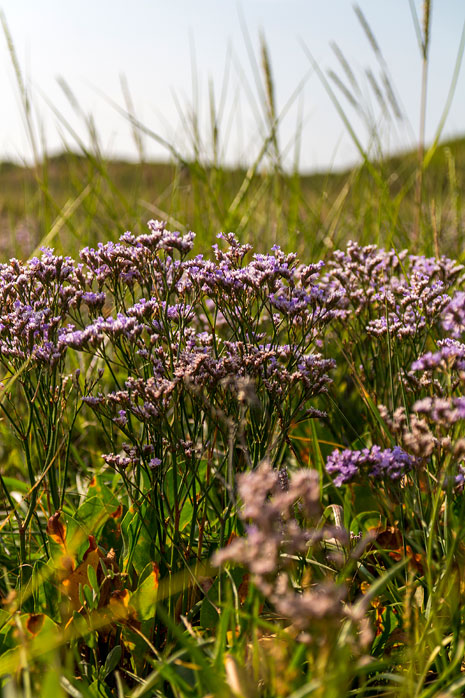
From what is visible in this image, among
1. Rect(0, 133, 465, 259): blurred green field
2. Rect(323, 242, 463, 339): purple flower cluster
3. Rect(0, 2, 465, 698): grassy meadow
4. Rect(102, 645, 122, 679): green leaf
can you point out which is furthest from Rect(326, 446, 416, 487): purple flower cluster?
Rect(0, 133, 465, 259): blurred green field

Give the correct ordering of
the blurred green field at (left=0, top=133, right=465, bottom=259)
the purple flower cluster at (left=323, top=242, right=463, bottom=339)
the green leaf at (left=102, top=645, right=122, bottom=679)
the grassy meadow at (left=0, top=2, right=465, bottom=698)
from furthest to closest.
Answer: the blurred green field at (left=0, top=133, right=465, bottom=259) → the purple flower cluster at (left=323, top=242, right=463, bottom=339) → the green leaf at (left=102, top=645, right=122, bottom=679) → the grassy meadow at (left=0, top=2, right=465, bottom=698)

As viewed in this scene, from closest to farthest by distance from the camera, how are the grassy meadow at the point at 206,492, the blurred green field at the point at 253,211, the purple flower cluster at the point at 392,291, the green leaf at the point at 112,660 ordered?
1. the grassy meadow at the point at 206,492
2. the green leaf at the point at 112,660
3. the purple flower cluster at the point at 392,291
4. the blurred green field at the point at 253,211

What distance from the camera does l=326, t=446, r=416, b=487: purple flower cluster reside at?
1.70 m

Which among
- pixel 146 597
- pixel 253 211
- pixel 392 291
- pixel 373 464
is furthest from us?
pixel 253 211

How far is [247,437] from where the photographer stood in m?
2.11

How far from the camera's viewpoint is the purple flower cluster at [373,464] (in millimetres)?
1695

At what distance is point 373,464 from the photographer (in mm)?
1746

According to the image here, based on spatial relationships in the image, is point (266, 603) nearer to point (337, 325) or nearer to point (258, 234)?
point (337, 325)

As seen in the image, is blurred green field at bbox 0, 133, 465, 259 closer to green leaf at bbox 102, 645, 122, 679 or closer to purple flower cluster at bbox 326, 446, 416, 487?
purple flower cluster at bbox 326, 446, 416, 487

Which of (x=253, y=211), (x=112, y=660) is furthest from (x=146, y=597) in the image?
(x=253, y=211)

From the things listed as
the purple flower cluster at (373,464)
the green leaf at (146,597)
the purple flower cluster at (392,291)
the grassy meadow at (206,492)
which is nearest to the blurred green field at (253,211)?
the purple flower cluster at (392,291)

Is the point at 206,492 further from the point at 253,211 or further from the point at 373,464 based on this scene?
the point at 253,211

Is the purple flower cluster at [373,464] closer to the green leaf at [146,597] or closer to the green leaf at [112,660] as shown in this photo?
the green leaf at [146,597]

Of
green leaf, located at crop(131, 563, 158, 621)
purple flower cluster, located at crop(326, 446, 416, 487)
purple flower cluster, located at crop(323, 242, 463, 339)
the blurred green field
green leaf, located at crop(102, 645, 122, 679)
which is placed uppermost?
the blurred green field
